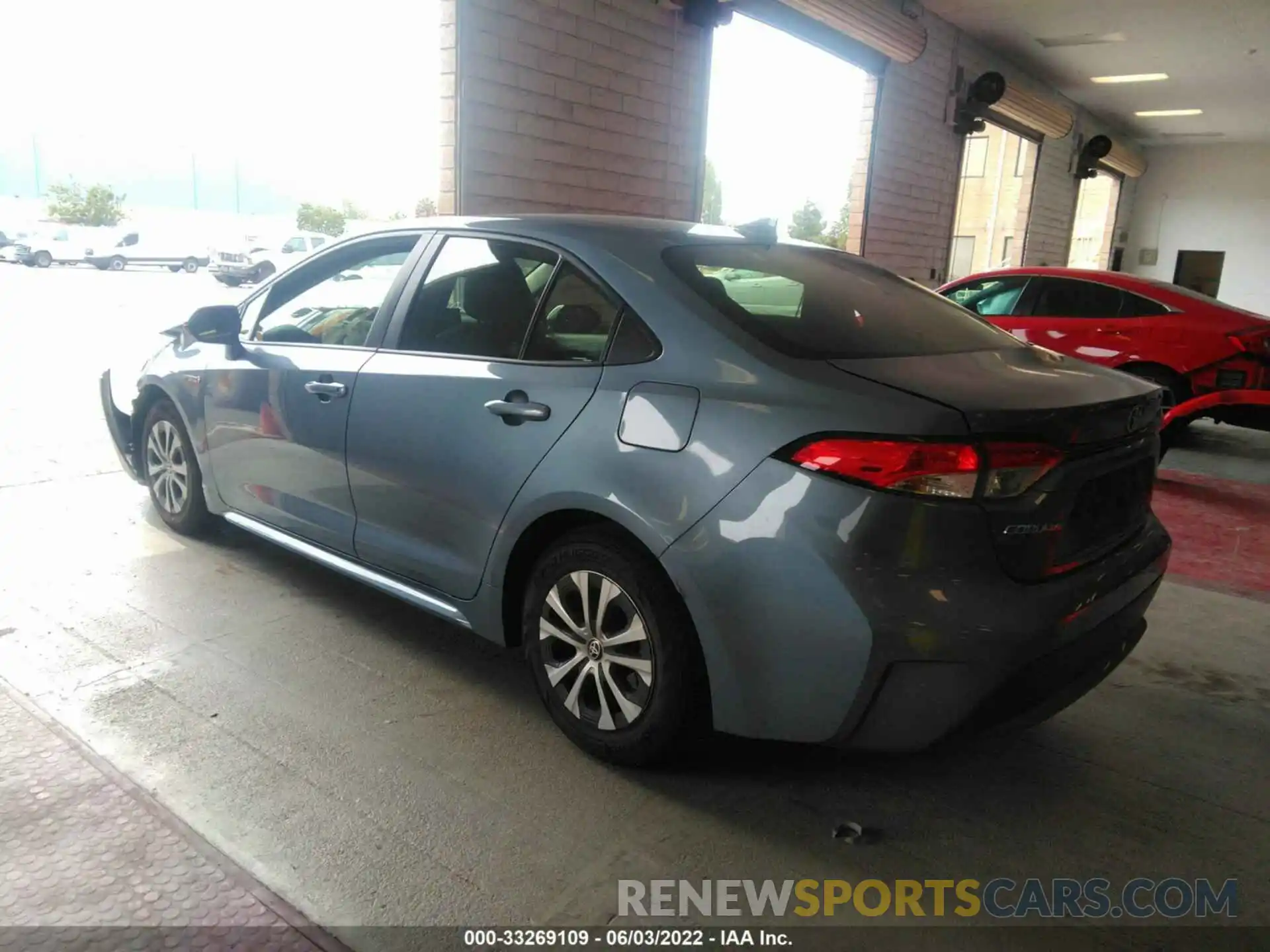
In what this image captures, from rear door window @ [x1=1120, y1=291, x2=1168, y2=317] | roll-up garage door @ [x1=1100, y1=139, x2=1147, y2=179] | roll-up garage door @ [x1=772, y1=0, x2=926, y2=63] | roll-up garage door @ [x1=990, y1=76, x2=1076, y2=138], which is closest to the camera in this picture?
rear door window @ [x1=1120, y1=291, x2=1168, y2=317]

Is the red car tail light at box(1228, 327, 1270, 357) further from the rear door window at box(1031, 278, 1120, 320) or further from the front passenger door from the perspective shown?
the front passenger door

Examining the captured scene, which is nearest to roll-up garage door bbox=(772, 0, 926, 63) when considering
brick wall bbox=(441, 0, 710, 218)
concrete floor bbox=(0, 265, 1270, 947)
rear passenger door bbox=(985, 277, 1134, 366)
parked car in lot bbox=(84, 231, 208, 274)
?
brick wall bbox=(441, 0, 710, 218)

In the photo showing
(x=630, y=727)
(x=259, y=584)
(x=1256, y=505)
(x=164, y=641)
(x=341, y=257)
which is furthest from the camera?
(x=1256, y=505)

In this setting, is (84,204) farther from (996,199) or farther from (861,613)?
(996,199)

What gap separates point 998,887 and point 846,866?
1.06 feet

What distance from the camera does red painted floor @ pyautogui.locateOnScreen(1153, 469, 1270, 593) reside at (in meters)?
4.18

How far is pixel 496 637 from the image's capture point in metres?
2.62

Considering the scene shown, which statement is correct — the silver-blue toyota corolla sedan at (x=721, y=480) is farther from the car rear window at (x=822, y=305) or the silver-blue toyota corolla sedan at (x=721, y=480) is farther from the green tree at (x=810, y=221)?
the green tree at (x=810, y=221)

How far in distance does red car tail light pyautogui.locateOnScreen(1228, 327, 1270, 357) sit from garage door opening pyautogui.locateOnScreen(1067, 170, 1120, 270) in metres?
12.8

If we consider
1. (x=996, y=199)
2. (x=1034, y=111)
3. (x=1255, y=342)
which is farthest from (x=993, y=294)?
(x=996, y=199)

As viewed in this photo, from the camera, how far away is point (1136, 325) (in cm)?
723

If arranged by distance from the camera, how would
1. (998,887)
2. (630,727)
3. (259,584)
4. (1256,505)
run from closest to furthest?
(998,887) → (630,727) → (259,584) → (1256,505)

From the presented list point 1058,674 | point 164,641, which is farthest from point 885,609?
point 164,641

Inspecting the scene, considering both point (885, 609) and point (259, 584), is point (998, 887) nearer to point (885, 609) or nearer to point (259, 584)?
point (885, 609)
